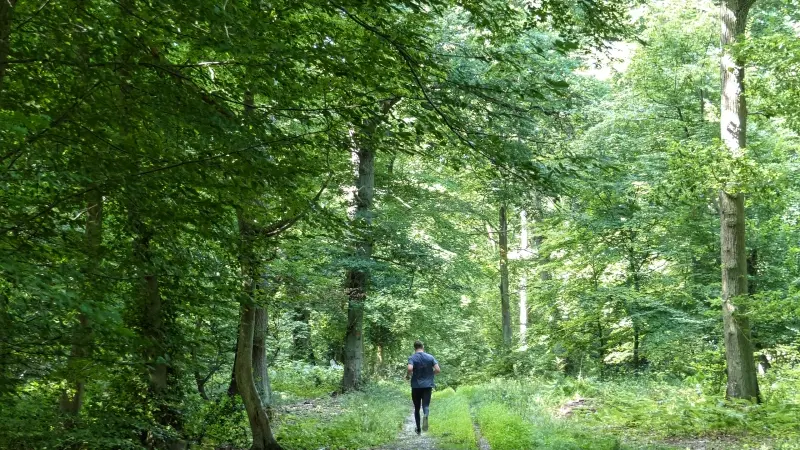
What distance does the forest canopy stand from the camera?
4.05m

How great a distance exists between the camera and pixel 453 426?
11.7 metres

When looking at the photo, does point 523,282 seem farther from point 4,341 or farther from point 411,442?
point 4,341

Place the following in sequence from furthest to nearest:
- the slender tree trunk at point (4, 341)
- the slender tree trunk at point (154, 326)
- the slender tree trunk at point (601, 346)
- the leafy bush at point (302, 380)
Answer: the slender tree trunk at point (601, 346) → the leafy bush at point (302, 380) → the slender tree trunk at point (154, 326) → the slender tree trunk at point (4, 341)

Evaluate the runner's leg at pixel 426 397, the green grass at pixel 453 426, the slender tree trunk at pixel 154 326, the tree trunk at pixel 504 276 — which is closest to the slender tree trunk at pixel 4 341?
the slender tree trunk at pixel 154 326

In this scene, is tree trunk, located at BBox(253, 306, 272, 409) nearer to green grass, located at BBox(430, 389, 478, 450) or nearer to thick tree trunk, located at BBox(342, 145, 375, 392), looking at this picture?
green grass, located at BBox(430, 389, 478, 450)

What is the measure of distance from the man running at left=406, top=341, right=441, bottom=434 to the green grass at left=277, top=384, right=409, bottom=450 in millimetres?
658

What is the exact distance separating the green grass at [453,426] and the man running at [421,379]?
457mm

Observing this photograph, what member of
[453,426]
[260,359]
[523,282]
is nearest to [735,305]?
[453,426]

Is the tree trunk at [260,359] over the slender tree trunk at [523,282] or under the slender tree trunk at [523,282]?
under

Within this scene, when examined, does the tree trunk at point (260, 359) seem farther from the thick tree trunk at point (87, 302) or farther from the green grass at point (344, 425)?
the thick tree trunk at point (87, 302)

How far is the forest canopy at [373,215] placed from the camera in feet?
13.3

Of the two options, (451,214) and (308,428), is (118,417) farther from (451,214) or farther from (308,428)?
(451,214)

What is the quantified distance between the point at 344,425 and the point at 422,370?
1.84 metres

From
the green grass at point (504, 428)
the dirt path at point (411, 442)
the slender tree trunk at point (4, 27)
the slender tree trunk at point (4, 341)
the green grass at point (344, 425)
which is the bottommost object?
the dirt path at point (411, 442)
